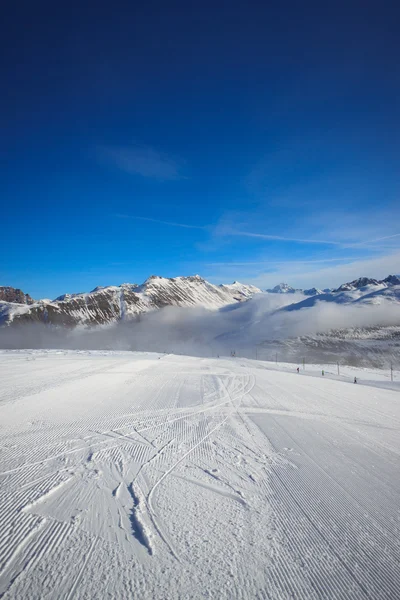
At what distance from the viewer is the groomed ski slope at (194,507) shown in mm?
3230

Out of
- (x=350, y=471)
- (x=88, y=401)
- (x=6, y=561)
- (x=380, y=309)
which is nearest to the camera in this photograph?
(x=6, y=561)

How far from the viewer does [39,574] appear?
3.20 metres

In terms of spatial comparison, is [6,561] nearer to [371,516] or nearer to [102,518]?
[102,518]

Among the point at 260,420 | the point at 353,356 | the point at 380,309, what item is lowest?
the point at 353,356

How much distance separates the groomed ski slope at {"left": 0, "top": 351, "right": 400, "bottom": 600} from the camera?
3230mm

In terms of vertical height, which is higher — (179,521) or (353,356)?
(179,521)

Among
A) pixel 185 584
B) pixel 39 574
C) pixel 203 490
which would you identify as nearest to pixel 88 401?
pixel 203 490

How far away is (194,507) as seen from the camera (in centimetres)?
456

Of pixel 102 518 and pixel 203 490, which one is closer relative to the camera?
pixel 102 518

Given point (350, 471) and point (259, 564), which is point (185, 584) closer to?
point (259, 564)

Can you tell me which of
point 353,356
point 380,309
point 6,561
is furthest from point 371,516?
point 380,309

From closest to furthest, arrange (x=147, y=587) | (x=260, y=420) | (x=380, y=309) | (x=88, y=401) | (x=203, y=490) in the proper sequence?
(x=147, y=587), (x=203, y=490), (x=260, y=420), (x=88, y=401), (x=380, y=309)

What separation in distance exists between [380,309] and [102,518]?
7764 inches

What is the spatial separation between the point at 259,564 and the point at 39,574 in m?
2.72
